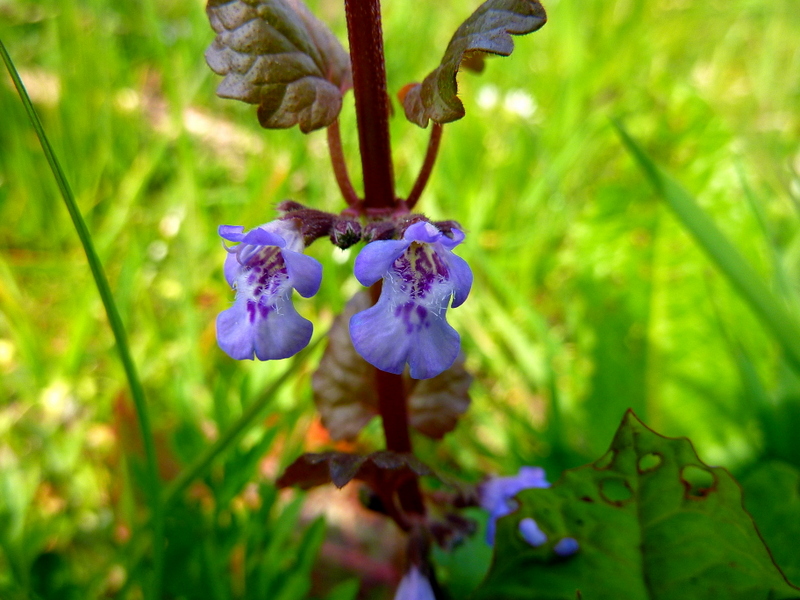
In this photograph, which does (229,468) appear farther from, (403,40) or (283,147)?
(403,40)

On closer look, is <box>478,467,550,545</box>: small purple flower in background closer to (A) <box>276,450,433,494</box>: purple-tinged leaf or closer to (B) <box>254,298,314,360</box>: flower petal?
(A) <box>276,450,433,494</box>: purple-tinged leaf

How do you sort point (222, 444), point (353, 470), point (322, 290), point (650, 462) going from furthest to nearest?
point (322, 290), point (650, 462), point (222, 444), point (353, 470)

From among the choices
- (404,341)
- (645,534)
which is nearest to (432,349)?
(404,341)

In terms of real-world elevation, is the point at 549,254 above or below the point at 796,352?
below

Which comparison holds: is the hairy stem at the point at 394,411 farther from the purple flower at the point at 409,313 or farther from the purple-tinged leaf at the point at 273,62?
the purple-tinged leaf at the point at 273,62

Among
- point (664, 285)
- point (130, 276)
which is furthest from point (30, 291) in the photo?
point (664, 285)

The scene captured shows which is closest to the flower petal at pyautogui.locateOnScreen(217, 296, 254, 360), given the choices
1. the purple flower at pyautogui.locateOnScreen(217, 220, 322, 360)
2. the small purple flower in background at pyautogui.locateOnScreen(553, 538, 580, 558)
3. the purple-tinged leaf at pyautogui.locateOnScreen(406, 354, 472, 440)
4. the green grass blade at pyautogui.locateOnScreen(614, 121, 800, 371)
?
the purple flower at pyautogui.locateOnScreen(217, 220, 322, 360)

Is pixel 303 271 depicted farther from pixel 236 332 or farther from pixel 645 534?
pixel 645 534

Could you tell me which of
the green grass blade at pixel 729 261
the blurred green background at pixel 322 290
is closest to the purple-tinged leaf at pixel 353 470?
the blurred green background at pixel 322 290
